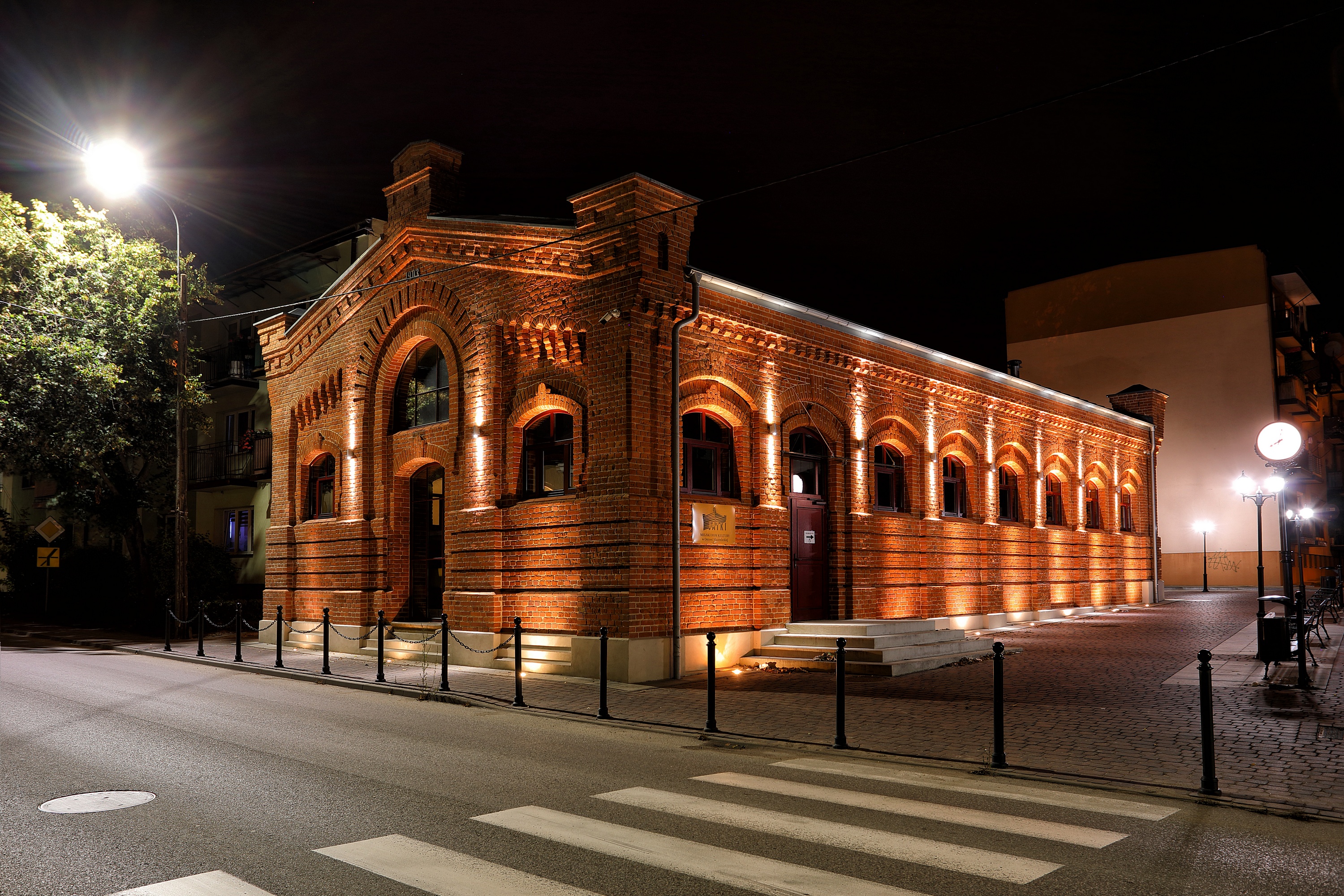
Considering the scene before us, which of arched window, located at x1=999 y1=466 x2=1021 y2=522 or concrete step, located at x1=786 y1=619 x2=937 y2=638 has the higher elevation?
arched window, located at x1=999 y1=466 x2=1021 y2=522

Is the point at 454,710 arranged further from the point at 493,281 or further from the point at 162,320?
the point at 162,320

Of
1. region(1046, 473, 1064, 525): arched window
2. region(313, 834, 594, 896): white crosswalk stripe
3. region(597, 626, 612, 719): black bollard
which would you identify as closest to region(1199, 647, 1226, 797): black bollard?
region(313, 834, 594, 896): white crosswalk stripe

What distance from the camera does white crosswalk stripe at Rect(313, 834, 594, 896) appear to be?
4.89m

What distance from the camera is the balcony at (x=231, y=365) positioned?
3005 cm

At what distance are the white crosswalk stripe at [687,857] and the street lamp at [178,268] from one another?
55.2 feet

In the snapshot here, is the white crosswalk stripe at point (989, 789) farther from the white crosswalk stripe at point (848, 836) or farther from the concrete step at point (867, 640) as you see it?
the concrete step at point (867, 640)

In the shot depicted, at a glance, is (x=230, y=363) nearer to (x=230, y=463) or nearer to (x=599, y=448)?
(x=230, y=463)

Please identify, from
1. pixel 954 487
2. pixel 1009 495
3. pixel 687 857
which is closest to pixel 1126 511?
pixel 1009 495

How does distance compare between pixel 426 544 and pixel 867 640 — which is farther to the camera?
pixel 426 544

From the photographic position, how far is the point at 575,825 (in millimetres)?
6184

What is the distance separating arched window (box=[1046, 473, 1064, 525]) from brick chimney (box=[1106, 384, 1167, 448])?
7856 mm

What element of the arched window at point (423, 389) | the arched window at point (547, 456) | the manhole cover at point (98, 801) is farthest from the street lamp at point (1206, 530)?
the manhole cover at point (98, 801)

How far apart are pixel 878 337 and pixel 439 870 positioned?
1658 cm

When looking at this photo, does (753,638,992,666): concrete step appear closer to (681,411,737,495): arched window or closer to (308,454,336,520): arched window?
(681,411,737,495): arched window
